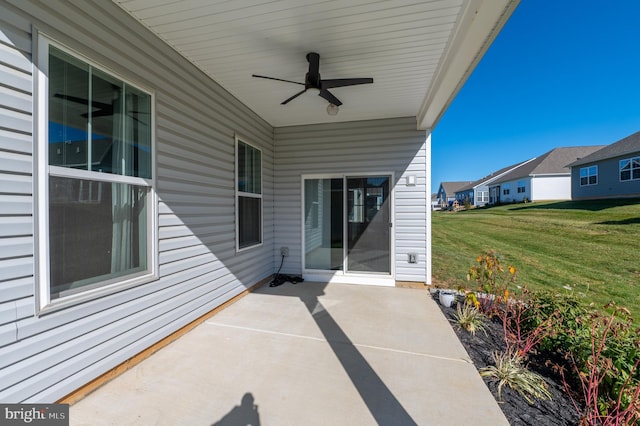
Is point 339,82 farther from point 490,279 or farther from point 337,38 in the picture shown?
point 490,279

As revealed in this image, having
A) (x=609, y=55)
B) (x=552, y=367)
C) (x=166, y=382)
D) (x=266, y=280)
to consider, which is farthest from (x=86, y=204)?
(x=609, y=55)

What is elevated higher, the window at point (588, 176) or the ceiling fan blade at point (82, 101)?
the window at point (588, 176)

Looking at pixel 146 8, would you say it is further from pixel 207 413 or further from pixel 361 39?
pixel 207 413

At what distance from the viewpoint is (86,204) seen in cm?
185

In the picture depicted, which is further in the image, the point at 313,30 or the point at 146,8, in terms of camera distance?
the point at 313,30

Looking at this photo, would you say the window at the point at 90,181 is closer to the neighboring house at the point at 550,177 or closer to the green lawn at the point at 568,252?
the green lawn at the point at 568,252

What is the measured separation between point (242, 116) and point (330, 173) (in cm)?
182

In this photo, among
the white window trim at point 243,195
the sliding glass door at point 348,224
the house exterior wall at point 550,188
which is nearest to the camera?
the white window trim at point 243,195

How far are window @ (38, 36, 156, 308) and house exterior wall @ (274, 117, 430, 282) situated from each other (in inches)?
110

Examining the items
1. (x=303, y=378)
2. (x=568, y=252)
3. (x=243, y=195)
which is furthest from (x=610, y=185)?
(x=303, y=378)

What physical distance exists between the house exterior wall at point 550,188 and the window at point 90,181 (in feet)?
80.2

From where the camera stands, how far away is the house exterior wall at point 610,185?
491 inches

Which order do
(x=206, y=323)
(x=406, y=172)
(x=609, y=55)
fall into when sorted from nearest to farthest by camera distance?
(x=206, y=323), (x=406, y=172), (x=609, y=55)

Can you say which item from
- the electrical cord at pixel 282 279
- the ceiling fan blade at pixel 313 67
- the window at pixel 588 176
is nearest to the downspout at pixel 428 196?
the electrical cord at pixel 282 279
